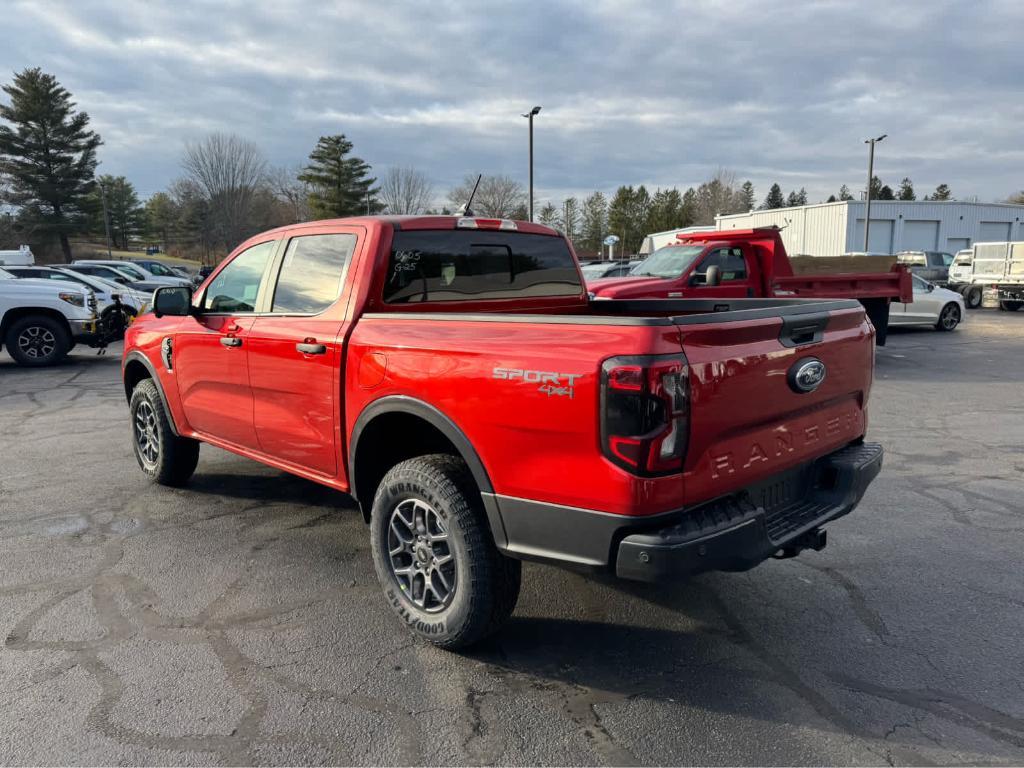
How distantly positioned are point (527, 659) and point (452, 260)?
2.08 m

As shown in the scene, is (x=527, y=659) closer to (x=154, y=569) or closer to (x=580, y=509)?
(x=580, y=509)

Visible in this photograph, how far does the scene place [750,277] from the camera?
37.5 feet

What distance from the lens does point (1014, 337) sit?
1642cm

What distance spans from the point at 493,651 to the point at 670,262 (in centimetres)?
927

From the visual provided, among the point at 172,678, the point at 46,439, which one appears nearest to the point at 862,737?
the point at 172,678

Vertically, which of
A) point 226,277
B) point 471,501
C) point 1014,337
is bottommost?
point 1014,337

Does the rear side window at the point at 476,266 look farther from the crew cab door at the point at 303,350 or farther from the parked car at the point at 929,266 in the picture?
the parked car at the point at 929,266

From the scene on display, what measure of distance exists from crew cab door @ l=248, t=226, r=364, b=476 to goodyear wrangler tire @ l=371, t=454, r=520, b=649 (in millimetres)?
595

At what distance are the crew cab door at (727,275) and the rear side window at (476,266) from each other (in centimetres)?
669

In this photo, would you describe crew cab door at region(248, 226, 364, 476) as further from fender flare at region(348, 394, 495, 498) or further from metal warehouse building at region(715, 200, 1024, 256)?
metal warehouse building at region(715, 200, 1024, 256)

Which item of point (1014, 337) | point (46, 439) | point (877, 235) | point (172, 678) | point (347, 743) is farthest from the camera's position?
point (877, 235)

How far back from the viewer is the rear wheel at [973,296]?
2528cm

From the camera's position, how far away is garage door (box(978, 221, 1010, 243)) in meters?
49.6

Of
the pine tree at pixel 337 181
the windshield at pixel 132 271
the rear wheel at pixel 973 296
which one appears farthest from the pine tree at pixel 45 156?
the rear wheel at pixel 973 296
